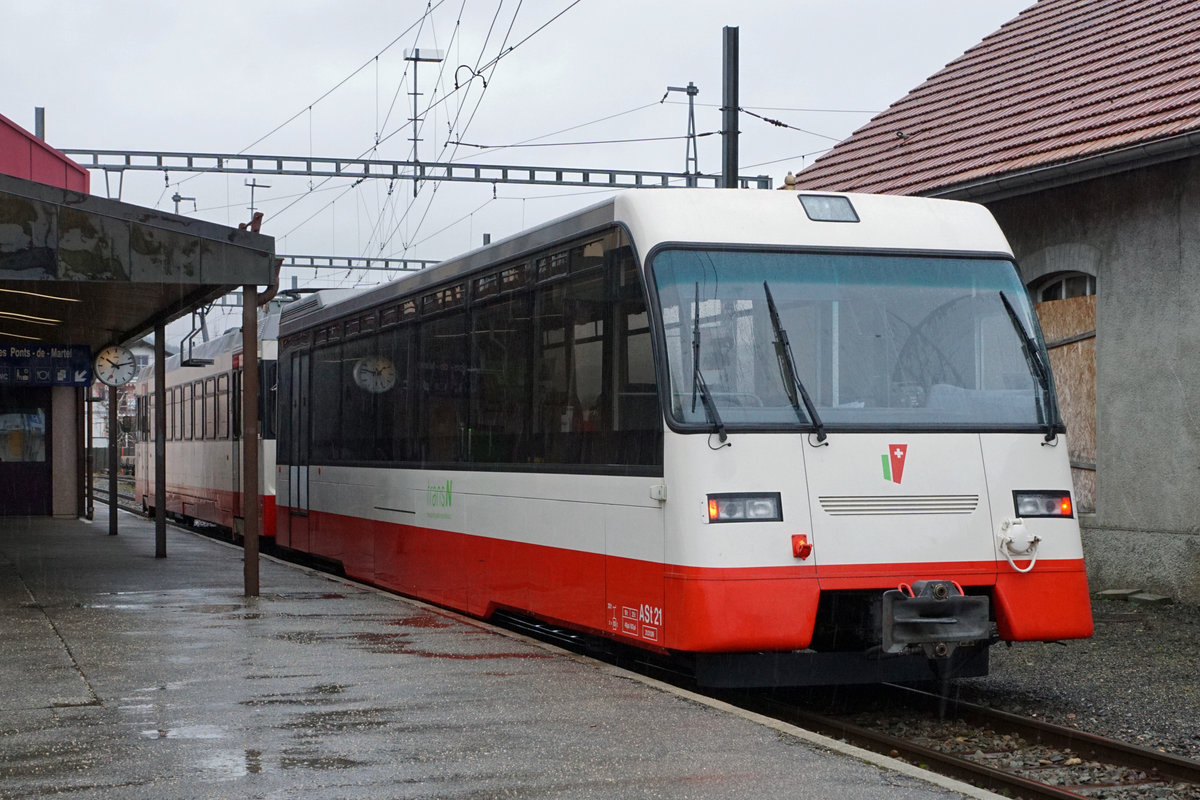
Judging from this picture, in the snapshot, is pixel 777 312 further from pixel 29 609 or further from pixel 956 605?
pixel 29 609

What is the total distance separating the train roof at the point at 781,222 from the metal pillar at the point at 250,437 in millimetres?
4319

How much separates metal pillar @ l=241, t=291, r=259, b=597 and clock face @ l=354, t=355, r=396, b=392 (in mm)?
1110

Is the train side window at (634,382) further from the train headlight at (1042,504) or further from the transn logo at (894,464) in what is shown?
the train headlight at (1042,504)

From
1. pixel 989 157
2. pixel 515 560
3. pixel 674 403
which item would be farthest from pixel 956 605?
pixel 989 157

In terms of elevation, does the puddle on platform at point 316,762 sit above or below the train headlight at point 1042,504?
below

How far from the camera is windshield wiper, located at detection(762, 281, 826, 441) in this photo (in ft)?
26.8

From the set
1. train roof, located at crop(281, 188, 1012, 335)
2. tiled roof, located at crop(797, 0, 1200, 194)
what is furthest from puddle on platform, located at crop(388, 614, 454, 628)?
tiled roof, located at crop(797, 0, 1200, 194)

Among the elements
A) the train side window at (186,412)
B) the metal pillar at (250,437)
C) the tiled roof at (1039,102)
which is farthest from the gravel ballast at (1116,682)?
the train side window at (186,412)

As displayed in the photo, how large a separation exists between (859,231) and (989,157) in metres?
7.54

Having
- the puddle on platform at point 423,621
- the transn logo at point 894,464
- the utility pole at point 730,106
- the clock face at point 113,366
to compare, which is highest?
the utility pole at point 730,106

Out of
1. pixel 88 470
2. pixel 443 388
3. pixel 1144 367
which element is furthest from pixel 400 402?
pixel 88 470

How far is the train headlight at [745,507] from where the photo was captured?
792cm

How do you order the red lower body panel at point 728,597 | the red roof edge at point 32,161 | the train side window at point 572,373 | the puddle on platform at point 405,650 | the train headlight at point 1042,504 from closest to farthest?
the red lower body panel at point 728,597
the train headlight at point 1042,504
the train side window at point 572,373
the puddle on platform at point 405,650
the red roof edge at point 32,161

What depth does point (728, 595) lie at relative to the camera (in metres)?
7.83
